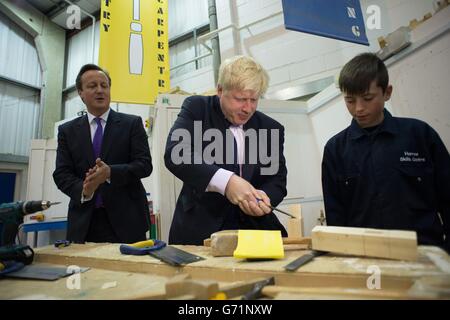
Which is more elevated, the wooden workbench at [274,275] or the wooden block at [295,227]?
the wooden workbench at [274,275]

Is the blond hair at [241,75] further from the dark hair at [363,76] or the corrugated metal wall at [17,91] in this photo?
the corrugated metal wall at [17,91]

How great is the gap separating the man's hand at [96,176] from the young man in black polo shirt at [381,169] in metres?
0.96

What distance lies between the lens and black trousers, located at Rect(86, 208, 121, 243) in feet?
3.92

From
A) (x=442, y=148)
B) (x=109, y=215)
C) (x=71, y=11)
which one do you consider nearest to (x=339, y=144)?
(x=442, y=148)

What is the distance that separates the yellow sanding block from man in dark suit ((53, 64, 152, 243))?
0.74 metres

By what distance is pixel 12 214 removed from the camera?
2.82 feet

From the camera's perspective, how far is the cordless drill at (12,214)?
84cm

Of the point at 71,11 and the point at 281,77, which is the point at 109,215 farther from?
the point at 71,11

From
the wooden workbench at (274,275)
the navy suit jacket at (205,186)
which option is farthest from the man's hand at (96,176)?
the wooden workbench at (274,275)

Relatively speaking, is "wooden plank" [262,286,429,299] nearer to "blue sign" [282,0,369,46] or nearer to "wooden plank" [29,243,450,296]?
"wooden plank" [29,243,450,296]

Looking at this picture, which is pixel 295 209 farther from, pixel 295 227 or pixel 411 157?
pixel 411 157

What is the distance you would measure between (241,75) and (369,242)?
0.69 metres

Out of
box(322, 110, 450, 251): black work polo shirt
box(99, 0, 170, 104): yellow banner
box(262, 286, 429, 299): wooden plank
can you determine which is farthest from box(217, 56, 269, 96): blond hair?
box(99, 0, 170, 104): yellow banner

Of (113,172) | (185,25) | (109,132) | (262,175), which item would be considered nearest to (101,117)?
(109,132)
